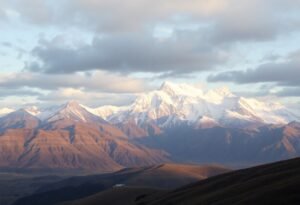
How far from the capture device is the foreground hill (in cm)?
9256

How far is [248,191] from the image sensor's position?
11056 cm

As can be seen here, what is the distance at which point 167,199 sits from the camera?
6181 inches

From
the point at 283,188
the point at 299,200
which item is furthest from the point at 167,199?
the point at 299,200

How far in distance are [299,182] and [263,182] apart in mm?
22188

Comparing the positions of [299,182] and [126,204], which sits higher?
[299,182]

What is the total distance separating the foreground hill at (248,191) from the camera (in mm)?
92562

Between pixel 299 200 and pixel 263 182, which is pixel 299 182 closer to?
pixel 299 200

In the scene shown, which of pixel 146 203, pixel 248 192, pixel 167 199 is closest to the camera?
pixel 248 192

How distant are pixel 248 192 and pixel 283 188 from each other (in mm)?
12872

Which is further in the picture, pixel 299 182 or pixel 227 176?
pixel 227 176

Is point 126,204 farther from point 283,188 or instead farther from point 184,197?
point 283,188

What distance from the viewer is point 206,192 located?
145000mm

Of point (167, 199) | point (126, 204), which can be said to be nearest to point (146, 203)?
point (167, 199)

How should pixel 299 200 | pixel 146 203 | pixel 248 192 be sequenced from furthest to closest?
pixel 146 203, pixel 248 192, pixel 299 200
